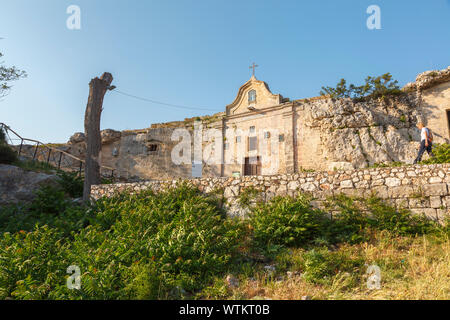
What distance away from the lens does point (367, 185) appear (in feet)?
22.7

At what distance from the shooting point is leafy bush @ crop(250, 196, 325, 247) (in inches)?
235

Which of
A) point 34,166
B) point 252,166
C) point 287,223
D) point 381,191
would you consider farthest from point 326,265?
point 34,166

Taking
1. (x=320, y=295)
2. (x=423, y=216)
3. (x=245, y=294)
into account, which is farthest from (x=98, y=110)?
(x=423, y=216)

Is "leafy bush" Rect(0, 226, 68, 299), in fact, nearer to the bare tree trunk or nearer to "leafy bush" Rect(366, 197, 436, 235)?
the bare tree trunk

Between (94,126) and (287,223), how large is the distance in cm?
869

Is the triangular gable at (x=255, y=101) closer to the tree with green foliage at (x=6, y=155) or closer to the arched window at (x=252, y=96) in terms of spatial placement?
the arched window at (x=252, y=96)

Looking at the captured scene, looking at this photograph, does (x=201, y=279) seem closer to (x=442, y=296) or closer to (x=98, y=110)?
(x=442, y=296)

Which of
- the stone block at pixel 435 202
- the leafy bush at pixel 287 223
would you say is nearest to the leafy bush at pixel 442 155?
the stone block at pixel 435 202

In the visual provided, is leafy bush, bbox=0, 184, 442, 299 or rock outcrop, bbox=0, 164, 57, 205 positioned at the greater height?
rock outcrop, bbox=0, 164, 57, 205

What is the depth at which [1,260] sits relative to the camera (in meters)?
4.75

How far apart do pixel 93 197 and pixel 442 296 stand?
9.39m

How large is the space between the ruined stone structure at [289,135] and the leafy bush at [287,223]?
820cm

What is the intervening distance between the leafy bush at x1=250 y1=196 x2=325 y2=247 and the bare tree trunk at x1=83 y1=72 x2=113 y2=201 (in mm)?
6818

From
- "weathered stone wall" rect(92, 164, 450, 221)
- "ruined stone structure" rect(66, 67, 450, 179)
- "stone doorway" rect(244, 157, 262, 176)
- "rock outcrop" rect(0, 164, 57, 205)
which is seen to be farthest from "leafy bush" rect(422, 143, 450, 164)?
"rock outcrop" rect(0, 164, 57, 205)
